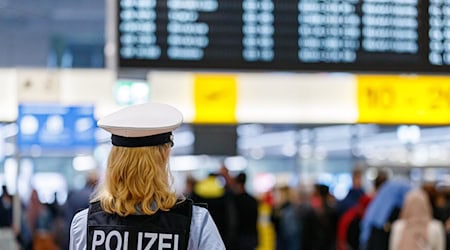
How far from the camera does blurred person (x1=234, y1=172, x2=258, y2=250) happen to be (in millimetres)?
11953

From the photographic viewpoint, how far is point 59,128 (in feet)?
46.4

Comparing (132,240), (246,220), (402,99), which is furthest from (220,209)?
(132,240)

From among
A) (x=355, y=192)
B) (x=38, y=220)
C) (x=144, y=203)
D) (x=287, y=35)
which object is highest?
(x=287, y=35)

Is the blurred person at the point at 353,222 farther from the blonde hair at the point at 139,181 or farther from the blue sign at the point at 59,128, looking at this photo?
the blonde hair at the point at 139,181

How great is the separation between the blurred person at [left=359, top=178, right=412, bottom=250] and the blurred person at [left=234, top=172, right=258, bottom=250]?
9.30 ft

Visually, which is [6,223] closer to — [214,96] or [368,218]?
[214,96]

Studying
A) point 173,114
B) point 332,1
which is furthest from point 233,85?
point 173,114

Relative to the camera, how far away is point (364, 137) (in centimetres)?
2692

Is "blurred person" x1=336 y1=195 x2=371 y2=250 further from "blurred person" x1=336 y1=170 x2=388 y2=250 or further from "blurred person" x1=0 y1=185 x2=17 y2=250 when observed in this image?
"blurred person" x1=0 y1=185 x2=17 y2=250

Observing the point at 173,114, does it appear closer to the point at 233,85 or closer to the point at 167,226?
the point at 167,226

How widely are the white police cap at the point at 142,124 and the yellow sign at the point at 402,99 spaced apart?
5999 millimetres

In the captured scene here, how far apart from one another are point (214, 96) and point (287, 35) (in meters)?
1.91

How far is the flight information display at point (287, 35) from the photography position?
7020 millimetres

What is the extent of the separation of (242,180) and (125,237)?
353 inches
